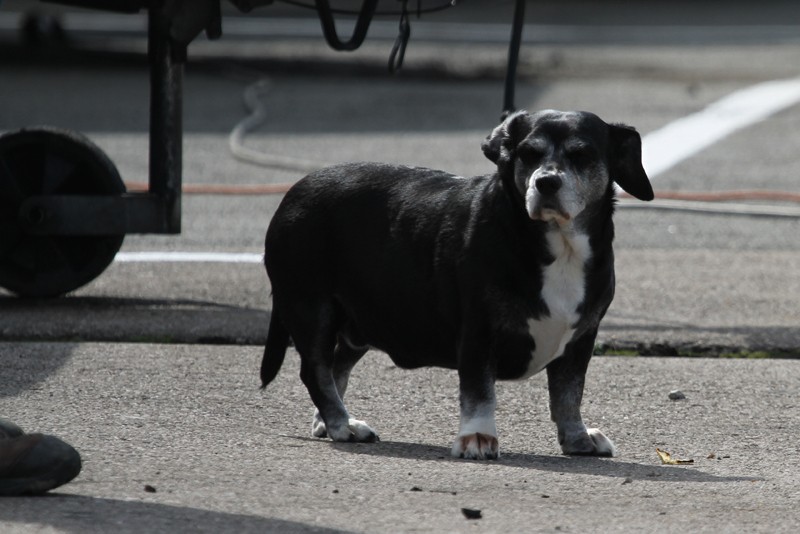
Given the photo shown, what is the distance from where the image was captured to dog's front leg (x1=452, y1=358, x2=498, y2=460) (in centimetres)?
475

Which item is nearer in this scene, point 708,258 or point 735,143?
point 708,258

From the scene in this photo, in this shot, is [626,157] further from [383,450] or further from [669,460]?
[383,450]

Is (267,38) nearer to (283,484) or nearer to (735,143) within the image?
(735,143)

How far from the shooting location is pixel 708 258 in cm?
848

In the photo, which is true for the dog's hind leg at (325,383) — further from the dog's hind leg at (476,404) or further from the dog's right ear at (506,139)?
the dog's right ear at (506,139)

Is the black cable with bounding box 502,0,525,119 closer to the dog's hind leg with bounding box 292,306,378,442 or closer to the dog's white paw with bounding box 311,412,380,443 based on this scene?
the dog's hind leg with bounding box 292,306,378,442

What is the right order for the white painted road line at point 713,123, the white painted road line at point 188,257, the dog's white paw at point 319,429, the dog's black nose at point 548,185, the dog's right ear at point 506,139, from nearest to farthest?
the dog's black nose at point 548,185, the dog's right ear at point 506,139, the dog's white paw at point 319,429, the white painted road line at point 188,257, the white painted road line at point 713,123

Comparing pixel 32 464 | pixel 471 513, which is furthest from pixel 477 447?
pixel 32 464

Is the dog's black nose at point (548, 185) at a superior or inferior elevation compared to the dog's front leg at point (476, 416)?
superior

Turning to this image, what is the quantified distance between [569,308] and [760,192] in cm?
586

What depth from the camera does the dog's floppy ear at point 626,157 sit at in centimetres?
491

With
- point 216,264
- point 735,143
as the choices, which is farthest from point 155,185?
point 735,143

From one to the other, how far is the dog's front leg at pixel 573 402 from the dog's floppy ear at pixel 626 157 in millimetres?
469

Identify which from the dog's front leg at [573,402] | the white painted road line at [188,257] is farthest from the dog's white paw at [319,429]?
the white painted road line at [188,257]
